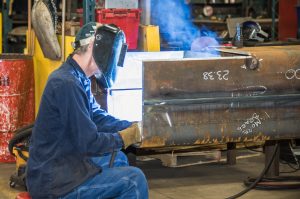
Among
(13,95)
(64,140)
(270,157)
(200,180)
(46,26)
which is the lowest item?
(200,180)

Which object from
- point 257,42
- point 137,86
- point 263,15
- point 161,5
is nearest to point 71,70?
point 137,86

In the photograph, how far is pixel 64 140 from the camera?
393cm

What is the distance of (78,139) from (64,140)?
0.35 feet

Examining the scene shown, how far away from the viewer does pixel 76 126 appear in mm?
3854

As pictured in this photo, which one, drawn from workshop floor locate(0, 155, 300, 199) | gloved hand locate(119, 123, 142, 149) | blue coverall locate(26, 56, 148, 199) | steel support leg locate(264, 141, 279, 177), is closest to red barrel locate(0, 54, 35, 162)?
workshop floor locate(0, 155, 300, 199)

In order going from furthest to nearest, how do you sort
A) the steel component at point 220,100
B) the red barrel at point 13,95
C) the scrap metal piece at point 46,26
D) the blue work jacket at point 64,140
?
1. the red barrel at point 13,95
2. the scrap metal piece at point 46,26
3. the steel component at point 220,100
4. the blue work jacket at point 64,140

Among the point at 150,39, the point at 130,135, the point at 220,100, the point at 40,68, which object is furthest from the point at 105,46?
the point at 40,68

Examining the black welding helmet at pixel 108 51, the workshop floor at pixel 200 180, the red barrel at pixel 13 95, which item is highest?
the black welding helmet at pixel 108 51

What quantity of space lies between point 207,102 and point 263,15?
792 cm

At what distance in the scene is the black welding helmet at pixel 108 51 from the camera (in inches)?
161

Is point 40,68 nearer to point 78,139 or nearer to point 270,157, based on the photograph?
point 270,157

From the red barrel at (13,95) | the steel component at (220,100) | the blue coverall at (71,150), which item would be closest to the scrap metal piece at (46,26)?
the red barrel at (13,95)

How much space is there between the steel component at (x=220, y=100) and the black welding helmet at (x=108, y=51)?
76 centimetres

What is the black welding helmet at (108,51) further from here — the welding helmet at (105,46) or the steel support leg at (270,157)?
the steel support leg at (270,157)
